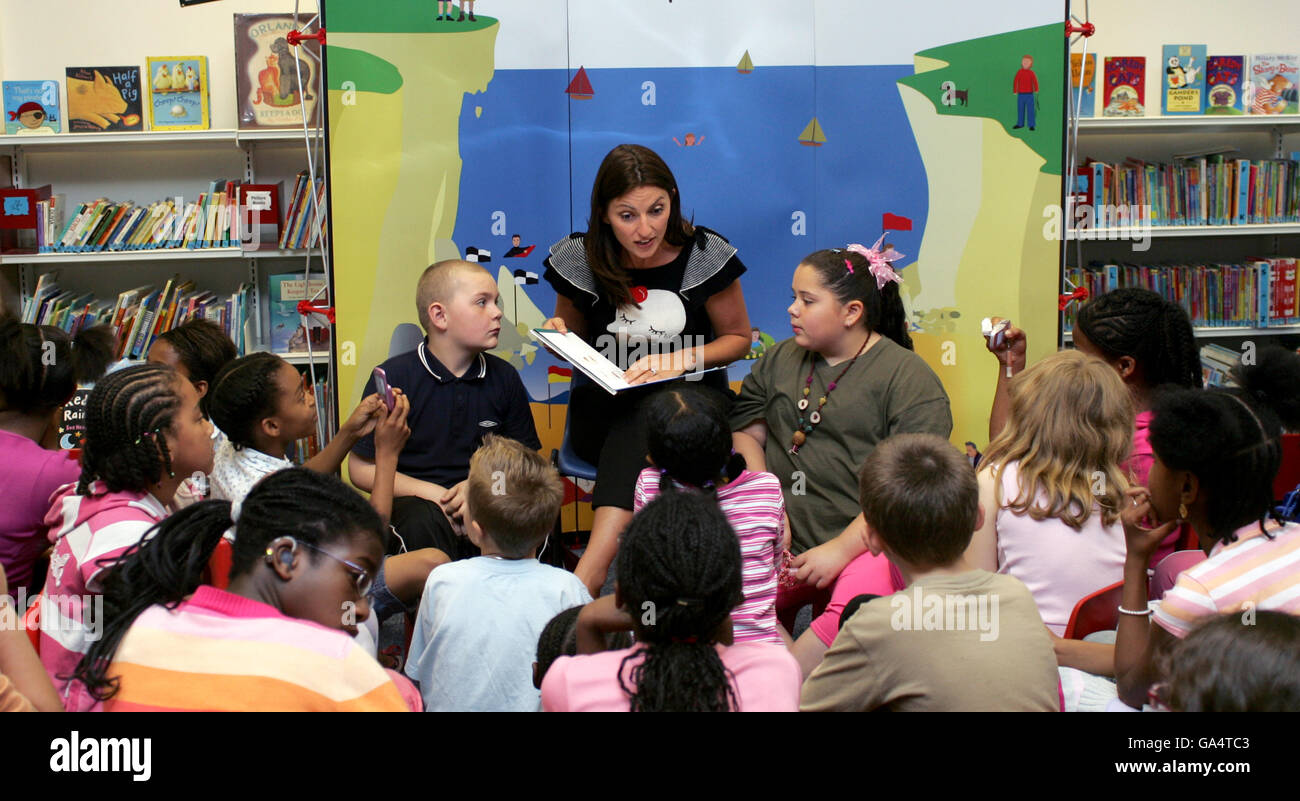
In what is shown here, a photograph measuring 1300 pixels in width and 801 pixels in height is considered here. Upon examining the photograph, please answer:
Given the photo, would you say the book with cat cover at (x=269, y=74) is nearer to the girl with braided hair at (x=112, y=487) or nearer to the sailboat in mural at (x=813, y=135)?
the sailboat in mural at (x=813, y=135)

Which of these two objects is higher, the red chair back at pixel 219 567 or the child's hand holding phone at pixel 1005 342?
the child's hand holding phone at pixel 1005 342

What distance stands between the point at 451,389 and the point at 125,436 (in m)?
1.10

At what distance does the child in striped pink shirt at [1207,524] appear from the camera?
5.16 feet

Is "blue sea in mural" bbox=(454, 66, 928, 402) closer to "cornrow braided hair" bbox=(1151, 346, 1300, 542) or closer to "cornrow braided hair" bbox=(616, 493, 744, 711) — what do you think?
"cornrow braided hair" bbox=(1151, 346, 1300, 542)

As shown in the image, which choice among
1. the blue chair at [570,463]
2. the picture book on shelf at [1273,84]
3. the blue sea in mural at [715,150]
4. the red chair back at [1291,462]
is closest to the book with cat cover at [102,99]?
the blue sea in mural at [715,150]

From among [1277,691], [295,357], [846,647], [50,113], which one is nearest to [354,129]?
[295,357]

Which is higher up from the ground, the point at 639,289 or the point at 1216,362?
the point at 639,289

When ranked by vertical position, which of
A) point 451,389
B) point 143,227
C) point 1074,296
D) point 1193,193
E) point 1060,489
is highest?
point 1193,193

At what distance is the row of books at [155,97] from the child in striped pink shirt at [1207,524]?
11.3ft

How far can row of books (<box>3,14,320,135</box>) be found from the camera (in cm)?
416

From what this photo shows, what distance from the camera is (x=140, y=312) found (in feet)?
13.8

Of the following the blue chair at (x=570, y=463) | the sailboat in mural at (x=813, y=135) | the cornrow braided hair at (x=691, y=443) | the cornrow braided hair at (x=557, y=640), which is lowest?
the cornrow braided hair at (x=557, y=640)

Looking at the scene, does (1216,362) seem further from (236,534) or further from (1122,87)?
(236,534)

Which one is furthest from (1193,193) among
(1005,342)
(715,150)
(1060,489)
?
(1060,489)
